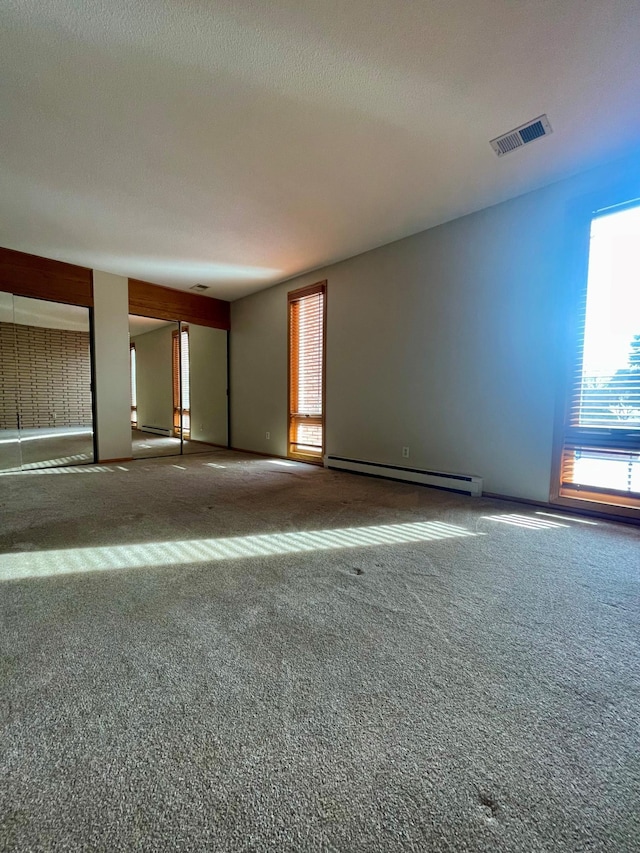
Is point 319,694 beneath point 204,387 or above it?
beneath

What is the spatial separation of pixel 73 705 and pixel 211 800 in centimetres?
55

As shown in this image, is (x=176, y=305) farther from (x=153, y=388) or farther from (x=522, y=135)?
(x=522, y=135)

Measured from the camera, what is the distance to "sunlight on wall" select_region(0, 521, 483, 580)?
1962mm

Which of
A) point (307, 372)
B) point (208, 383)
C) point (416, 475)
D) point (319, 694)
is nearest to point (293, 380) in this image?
point (307, 372)

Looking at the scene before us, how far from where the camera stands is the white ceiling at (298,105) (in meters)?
1.74

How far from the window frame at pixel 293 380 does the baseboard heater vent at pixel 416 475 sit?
459mm

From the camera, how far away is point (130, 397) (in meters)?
5.45

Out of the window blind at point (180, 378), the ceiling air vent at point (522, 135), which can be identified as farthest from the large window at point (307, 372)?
the ceiling air vent at point (522, 135)

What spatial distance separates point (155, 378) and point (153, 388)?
7.6 inches

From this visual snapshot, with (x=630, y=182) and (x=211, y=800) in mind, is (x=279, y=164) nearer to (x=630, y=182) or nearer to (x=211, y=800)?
(x=630, y=182)

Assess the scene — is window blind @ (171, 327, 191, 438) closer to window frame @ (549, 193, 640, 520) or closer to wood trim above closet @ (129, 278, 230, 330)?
wood trim above closet @ (129, 278, 230, 330)

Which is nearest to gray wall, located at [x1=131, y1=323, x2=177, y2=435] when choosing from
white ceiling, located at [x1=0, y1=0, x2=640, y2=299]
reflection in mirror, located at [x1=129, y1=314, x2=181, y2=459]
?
reflection in mirror, located at [x1=129, y1=314, x2=181, y2=459]

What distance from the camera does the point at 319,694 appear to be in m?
1.10

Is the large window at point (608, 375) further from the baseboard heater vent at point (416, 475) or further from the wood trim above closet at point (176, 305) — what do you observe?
the wood trim above closet at point (176, 305)
